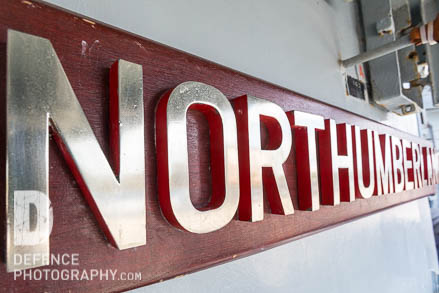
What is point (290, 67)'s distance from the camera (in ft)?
3.27

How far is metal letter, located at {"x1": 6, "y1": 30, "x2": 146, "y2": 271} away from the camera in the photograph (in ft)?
1.19

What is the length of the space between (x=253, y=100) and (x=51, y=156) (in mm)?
439

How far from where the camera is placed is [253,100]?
2.23ft

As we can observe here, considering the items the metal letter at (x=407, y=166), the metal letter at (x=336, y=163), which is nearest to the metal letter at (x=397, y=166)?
the metal letter at (x=407, y=166)

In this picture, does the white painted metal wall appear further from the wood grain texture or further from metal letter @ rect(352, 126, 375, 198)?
metal letter @ rect(352, 126, 375, 198)

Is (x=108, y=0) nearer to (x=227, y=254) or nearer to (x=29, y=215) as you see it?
(x=29, y=215)

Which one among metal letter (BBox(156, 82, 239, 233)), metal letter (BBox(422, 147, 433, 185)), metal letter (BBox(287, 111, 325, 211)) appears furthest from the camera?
metal letter (BBox(422, 147, 433, 185))

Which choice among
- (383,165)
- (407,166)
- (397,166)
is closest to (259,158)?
(383,165)

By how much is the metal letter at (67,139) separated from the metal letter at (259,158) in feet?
0.83

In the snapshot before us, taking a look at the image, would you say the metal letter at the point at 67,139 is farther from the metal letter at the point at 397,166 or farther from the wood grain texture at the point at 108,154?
the metal letter at the point at 397,166

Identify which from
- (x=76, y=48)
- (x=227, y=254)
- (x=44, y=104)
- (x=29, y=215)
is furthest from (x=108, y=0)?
(x=227, y=254)

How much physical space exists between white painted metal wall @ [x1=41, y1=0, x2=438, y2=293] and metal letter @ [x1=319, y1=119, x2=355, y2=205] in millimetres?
175

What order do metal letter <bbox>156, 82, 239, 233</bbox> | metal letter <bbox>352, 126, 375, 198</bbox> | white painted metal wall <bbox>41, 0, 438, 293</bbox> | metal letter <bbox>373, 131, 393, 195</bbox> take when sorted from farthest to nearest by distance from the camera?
metal letter <bbox>373, 131, 393, 195</bbox>
metal letter <bbox>352, 126, 375, 198</bbox>
white painted metal wall <bbox>41, 0, 438, 293</bbox>
metal letter <bbox>156, 82, 239, 233</bbox>

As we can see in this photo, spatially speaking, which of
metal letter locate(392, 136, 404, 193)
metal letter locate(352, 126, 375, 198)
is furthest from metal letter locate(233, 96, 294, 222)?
metal letter locate(392, 136, 404, 193)
